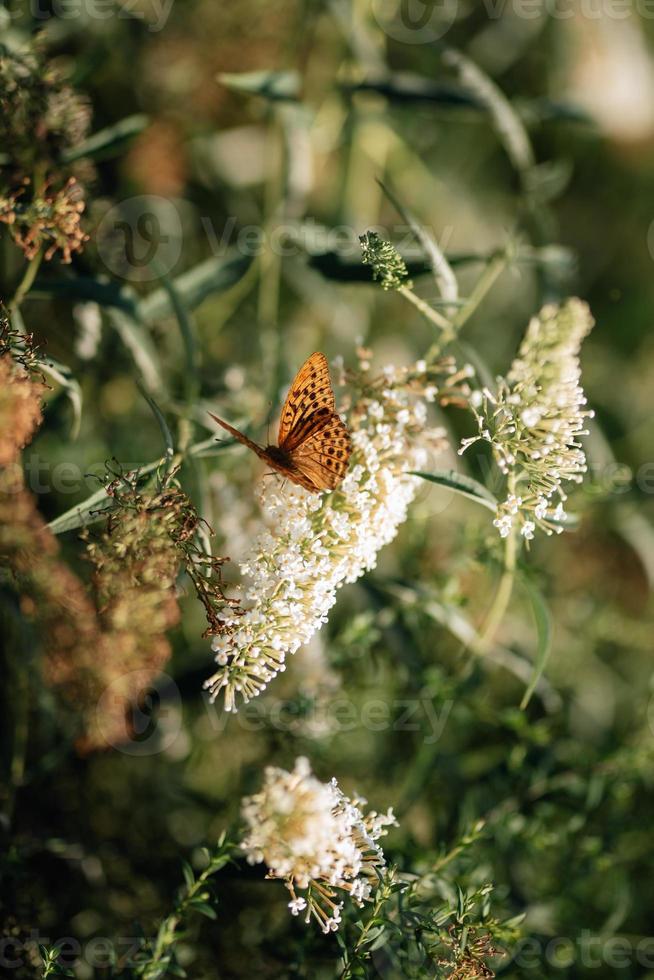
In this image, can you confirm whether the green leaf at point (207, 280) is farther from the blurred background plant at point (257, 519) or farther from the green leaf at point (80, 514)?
the green leaf at point (80, 514)

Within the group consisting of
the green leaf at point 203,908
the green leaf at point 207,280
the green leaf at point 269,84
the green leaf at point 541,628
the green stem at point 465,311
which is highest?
the green leaf at point 269,84

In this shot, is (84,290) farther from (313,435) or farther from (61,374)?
(313,435)

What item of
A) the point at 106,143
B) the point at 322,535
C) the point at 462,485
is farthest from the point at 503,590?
the point at 106,143

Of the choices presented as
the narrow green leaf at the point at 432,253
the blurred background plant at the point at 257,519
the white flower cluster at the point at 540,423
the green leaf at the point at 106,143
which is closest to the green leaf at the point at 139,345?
the blurred background plant at the point at 257,519

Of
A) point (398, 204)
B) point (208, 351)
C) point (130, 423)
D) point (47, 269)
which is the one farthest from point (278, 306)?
point (398, 204)

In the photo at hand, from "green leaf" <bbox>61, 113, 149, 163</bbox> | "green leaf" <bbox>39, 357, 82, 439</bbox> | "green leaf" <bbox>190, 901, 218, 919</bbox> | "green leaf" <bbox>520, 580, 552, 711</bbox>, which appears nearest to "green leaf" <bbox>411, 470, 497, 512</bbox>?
"green leaf" <bbox>520, 580, 552, 711</bbox>

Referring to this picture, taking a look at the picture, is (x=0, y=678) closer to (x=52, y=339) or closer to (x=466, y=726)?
(x=52, y=339)
